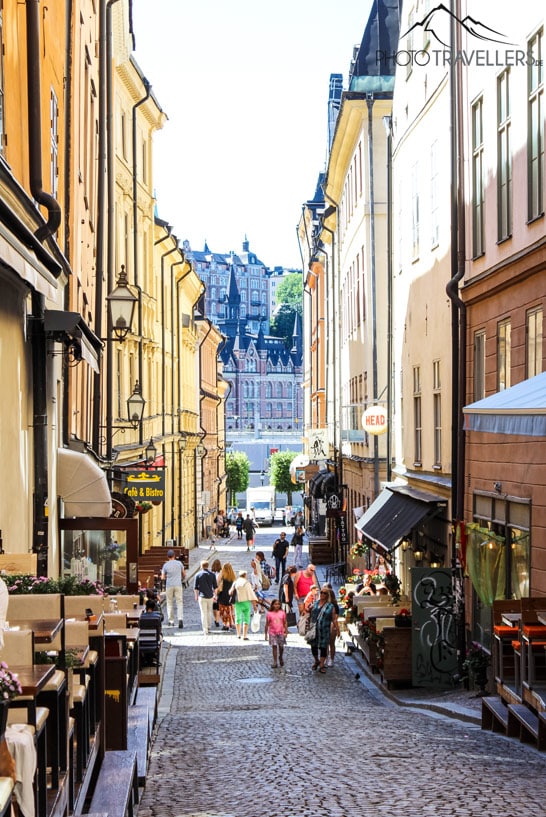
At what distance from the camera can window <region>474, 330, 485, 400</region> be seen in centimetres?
1902

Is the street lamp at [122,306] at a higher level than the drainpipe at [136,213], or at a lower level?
lower

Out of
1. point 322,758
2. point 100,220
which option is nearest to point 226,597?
point 100,220

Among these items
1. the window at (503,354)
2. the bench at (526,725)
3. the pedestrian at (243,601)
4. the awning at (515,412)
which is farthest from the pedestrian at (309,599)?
the awning at (515,412)

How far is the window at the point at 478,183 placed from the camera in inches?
752

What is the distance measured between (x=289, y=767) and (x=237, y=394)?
186301 millimetres

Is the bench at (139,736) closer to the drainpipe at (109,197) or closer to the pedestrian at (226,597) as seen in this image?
the drainpipe at (109,197)

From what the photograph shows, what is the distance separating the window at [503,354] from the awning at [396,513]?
4380 millimetres

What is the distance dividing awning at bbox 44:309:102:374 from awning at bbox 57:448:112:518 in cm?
217

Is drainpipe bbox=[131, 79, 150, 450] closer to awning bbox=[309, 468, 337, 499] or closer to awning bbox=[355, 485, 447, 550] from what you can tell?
awning bbox=[309, 468, 337, 499]

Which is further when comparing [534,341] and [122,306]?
[122,306]

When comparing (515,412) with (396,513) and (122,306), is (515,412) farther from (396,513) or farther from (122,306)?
(396,513)

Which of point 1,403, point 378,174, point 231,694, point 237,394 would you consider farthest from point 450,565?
point 237,394

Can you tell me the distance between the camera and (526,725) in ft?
37.4

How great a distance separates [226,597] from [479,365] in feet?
32.6
